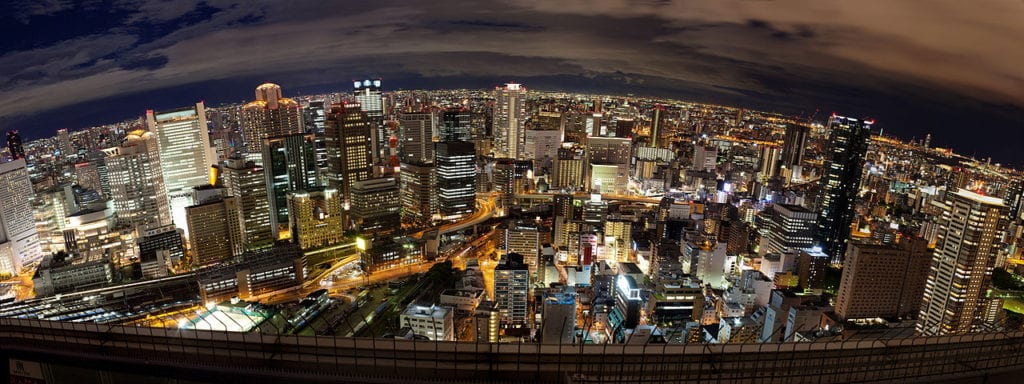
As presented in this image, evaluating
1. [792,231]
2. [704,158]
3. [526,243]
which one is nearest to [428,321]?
[526,243]

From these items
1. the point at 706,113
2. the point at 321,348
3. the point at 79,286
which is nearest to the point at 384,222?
the point at 79,286

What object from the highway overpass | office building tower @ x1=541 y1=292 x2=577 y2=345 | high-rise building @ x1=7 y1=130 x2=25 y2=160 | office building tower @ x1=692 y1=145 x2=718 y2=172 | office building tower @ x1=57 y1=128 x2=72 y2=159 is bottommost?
office building tower @ x1=541 y1=292 x2=577 y2=345

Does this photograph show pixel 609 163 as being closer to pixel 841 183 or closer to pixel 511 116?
pixel 511 116

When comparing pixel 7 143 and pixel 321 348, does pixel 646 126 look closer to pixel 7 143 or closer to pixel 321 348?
pixel 7 143

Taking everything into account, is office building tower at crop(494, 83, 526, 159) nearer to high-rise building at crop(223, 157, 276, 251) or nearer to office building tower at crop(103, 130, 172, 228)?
high-rise building at crop(223, 157, 276, 251)

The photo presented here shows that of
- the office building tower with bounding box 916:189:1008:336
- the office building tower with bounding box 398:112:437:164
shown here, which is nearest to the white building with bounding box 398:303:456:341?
the office building tower with bounding box 916:189:1008:336

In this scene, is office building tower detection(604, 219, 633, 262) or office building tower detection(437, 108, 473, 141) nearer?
office building tower detection(604, 219, 633, 262)

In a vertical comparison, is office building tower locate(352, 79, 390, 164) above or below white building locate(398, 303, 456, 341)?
above
